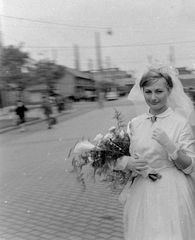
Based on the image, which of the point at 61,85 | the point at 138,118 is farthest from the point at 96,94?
the point at 138,118

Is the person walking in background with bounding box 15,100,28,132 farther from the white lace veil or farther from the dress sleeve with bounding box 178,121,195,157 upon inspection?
the dress sleeve with bounding box 178,121,195,157

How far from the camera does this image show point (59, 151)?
338 inches

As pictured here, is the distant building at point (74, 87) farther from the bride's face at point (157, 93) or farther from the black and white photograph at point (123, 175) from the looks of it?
the bride's face at point (157, 93)

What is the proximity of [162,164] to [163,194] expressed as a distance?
0.15 meters

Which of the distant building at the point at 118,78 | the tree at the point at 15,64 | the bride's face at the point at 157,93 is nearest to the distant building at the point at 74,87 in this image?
the distant building at the point at 118,78

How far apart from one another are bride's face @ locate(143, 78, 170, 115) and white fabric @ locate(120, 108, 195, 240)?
0.07 meters

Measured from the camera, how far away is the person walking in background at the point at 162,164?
186 cm

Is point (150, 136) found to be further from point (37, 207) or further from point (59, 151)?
point (59, 151)

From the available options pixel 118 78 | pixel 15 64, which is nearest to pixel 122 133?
pixel 118 78

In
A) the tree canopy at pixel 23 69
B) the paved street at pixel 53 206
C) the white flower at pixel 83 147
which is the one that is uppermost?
the tree canopy at pixel 23 69

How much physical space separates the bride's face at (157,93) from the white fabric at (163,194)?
0.07 meters

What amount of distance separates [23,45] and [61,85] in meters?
5.54

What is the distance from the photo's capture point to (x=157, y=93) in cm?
194

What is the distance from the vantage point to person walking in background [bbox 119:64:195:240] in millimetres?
1857
